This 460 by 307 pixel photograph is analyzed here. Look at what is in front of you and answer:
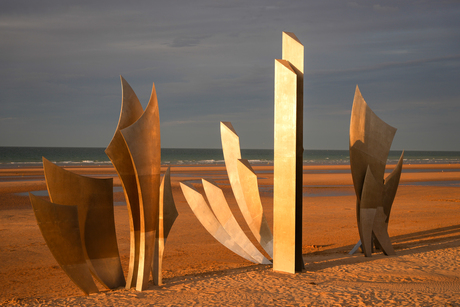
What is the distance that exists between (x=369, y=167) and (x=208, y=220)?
3418 mm

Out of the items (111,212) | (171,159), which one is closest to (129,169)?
(111,212)

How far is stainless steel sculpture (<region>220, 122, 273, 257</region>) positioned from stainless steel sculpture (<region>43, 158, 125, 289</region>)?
2.81 metres

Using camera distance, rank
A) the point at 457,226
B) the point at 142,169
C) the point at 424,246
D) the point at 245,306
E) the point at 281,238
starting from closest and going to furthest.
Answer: the point at 245,306 < the point at 142,169 < the point at 281,238 < the point at 424,246 < the point at 457,226

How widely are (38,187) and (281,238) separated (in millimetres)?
18549

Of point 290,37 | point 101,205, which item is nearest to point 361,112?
point 290,37

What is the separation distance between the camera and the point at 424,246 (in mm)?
9016

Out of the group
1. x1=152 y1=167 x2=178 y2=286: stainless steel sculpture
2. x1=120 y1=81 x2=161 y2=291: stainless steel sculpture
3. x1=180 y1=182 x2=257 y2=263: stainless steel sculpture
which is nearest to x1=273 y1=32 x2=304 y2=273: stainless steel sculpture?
x1=180 y1=182 x2=257 y2=263: stainless steel sculpture

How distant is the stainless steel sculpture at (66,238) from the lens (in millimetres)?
5633

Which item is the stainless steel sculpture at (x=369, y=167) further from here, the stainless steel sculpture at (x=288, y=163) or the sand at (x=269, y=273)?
the stainless steel sculpture at (x=288, y=163)

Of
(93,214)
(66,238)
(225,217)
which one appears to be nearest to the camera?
(66,238)

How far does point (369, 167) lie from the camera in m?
7.99

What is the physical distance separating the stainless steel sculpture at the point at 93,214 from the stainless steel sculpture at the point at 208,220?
169 centimetres

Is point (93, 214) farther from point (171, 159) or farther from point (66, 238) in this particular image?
point (171, 159)

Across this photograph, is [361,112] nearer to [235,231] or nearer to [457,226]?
[235,231]
